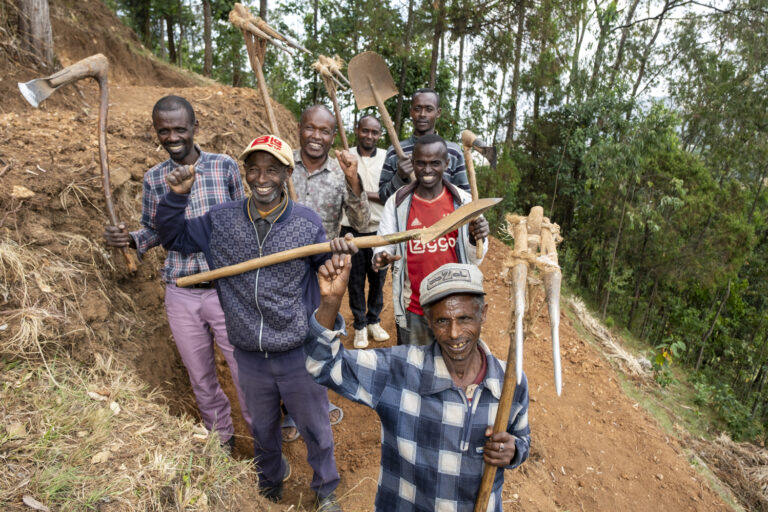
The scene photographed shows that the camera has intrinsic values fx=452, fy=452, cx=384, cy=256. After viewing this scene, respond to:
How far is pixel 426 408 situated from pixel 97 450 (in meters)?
1.35

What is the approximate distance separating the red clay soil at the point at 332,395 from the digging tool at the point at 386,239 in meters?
0.66

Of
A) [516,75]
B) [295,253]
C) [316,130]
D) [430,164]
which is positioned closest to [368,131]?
[316,130]

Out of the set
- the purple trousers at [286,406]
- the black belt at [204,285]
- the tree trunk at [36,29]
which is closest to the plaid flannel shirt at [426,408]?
the purple trousers at [286,406]

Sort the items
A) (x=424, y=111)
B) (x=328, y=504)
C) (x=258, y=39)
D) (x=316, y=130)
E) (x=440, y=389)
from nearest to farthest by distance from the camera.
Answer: (x=440, y=389) < (x=328, y=504) < (x=316, y=130) < (x=424, y=111) < (x=258, y=39)

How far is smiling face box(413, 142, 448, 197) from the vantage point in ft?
8.24

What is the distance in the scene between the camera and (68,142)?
140 inches

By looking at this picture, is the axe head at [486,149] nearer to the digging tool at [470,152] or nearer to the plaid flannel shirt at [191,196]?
the digging tool at [470,152]

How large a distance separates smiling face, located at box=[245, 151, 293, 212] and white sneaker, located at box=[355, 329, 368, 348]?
2.21 metres

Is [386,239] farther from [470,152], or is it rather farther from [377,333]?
[377,333]

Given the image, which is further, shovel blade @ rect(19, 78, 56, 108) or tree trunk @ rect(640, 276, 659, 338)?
tree trunk @ rect(640, 276, 659, 338)

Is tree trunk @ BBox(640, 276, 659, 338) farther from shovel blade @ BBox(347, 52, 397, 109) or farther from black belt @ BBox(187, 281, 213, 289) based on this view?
black belt @ BBox(187, 281, 213, 289)

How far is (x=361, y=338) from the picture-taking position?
4.10m

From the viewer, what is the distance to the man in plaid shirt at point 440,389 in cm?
152

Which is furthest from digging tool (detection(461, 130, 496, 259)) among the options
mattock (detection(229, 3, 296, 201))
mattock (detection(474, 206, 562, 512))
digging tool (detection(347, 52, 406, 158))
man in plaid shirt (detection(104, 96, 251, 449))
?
man in plaid shirt (detection(104, 96, 251, 449))
